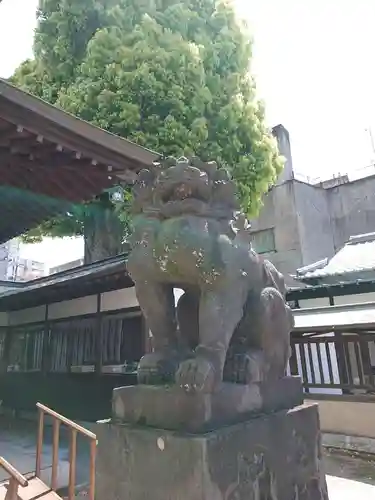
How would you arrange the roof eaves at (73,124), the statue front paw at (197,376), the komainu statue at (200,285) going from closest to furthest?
the statue front paw at (197,376) < the komainu statue at (200,285) < the roof eaves at (73,124)

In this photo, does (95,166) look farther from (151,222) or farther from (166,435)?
(166,435)

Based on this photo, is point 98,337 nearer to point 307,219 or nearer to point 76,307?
point 76,307

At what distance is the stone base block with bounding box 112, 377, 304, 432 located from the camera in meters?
1.94

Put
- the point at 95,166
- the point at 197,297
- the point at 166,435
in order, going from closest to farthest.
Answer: the point at 166,435 < the point at 197,297 < the point at 95,166

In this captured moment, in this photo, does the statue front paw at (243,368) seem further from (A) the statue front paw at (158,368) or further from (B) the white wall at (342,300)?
(B) the white wall at (342,300)

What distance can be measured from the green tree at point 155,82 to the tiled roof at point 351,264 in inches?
102

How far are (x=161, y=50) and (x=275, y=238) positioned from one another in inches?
367

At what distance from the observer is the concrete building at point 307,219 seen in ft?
53.1

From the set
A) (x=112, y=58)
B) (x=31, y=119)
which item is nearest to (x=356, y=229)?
(x=112, y=58)

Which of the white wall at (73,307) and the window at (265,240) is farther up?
the window at (265,240)

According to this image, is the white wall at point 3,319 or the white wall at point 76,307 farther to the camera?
the white wall at point 3,319

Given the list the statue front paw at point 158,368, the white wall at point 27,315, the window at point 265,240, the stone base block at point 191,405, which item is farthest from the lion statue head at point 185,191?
the window at point 265,240

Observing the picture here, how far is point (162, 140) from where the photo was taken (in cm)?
974

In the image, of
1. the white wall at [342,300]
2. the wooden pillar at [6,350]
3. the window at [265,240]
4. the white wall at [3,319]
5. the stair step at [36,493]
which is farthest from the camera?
the window at [265,240]
